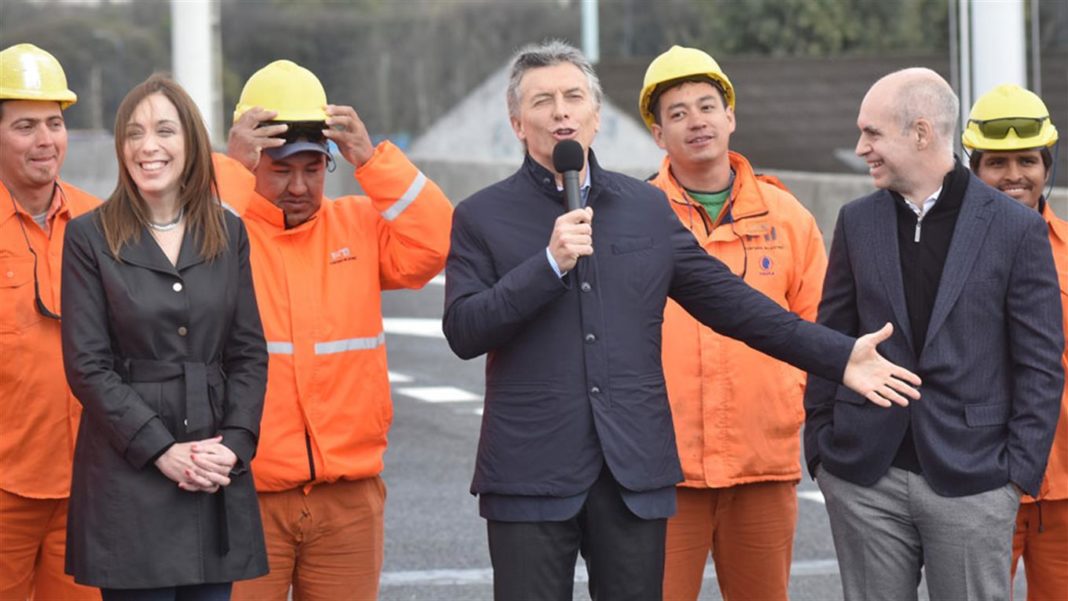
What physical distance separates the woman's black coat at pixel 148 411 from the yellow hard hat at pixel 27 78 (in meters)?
1.10

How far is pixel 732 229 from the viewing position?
6.72 metres

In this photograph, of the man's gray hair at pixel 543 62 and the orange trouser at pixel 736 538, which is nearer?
the man's gray hair at pixel 543 62

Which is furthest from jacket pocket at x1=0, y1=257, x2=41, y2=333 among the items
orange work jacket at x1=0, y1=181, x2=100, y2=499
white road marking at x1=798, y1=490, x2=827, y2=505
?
white road marking at x1=798, y1=490, x2=827, y2=505

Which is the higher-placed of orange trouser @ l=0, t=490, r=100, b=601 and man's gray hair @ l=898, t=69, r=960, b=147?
man's gray hair @ l=898, t=69, r=960, b=147

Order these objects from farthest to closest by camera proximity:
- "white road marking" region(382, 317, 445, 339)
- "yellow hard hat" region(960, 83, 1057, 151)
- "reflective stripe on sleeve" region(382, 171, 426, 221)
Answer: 1. "white road marking" region(382, 317, 445, 339)
2. "yellow hard hat" region(960, 83, 1057, 151)
3. "reflective stripe on sleeve" region(382, 171, 426, 221)

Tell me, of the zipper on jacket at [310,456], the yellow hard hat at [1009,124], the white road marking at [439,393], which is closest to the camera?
the zipper on jacket at [310,456]

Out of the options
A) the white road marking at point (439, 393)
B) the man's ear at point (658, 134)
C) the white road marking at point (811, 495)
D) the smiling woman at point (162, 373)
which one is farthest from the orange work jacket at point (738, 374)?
the white road marking at point (439, 393)

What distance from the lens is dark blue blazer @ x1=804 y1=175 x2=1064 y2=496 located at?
574cm

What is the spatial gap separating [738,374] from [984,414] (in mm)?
1115

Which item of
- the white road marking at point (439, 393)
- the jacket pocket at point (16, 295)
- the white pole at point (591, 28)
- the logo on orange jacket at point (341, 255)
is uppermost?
the white pole at point (591, 28)

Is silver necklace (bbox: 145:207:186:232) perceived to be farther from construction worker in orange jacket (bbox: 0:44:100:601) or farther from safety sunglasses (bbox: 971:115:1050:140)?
safety sunglasses (bbox: 971:115:1050:140)

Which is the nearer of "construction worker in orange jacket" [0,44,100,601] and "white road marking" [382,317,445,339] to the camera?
"construction worker in orange jacket" [0,44,100,601]

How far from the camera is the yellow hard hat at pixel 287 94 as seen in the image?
6223 millimetres

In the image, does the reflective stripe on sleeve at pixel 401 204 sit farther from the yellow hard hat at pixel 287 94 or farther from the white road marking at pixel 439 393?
the white road marking at pixel 439 393
